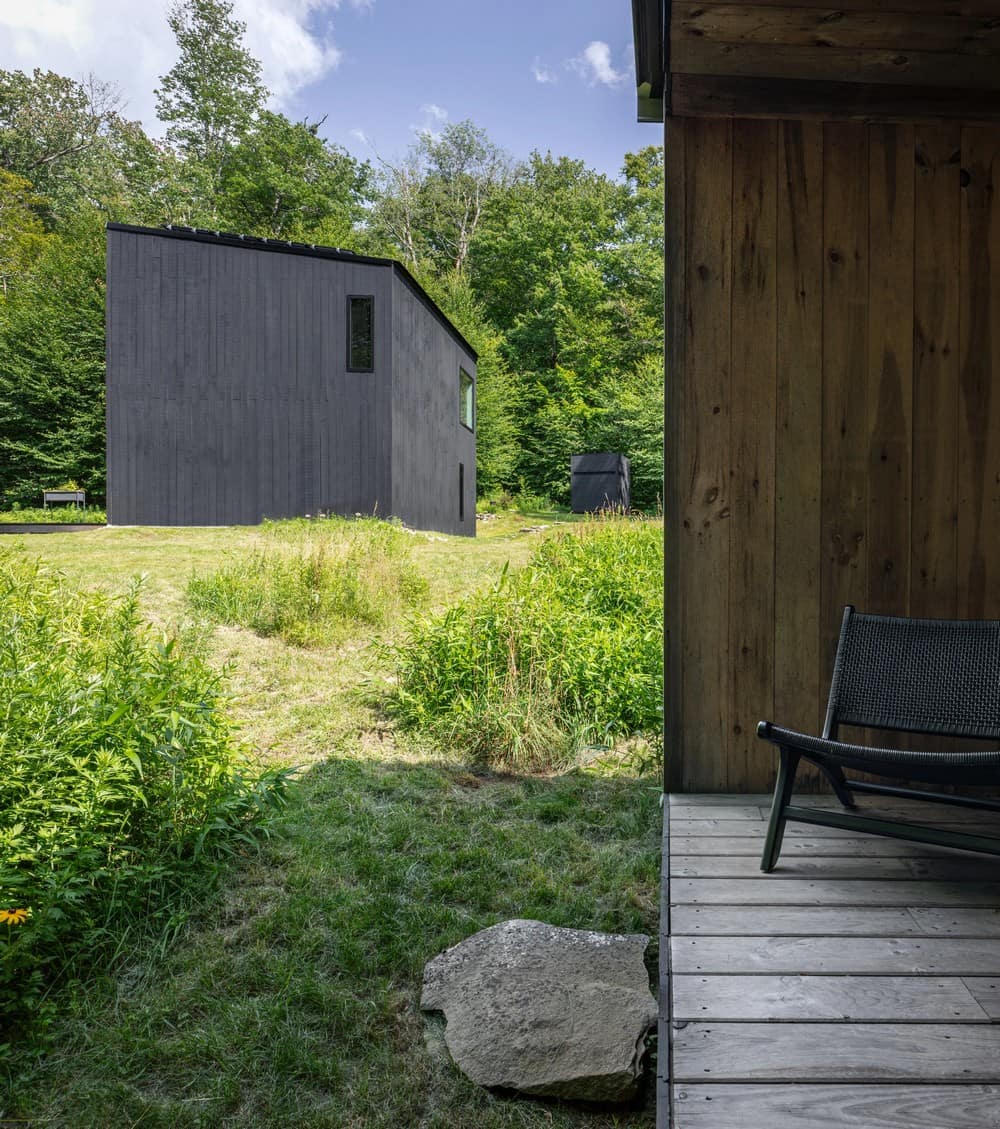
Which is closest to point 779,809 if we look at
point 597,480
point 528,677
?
point 528,677

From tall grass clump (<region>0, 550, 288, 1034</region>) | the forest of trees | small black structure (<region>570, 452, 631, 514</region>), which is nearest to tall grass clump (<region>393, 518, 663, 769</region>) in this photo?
tall grass clump (<region>0, 550, 288, 1034</region>)

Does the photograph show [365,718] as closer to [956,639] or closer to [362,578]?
[362,578]

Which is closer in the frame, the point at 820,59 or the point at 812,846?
the point at 812,846

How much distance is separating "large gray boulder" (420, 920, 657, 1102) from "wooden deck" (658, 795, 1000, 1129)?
0.30 metres

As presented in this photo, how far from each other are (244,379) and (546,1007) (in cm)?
1121

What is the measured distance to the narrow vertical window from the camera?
17.2m

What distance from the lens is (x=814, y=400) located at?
103 inches

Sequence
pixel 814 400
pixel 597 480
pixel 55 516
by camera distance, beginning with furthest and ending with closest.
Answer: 1. pixel 597 480
2. pixel 55 516
3. pixel 814 400

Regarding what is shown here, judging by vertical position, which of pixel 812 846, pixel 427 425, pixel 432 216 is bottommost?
pixel 812 846

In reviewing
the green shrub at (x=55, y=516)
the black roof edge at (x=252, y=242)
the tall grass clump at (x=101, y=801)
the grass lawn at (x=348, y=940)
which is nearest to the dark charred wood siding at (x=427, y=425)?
the black roof edge at (x=252, y=242)

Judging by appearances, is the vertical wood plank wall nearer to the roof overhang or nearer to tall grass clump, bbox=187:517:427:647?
the roof overhang

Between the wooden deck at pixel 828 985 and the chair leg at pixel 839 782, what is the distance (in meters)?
0.11

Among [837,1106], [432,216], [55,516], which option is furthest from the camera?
[432,216]

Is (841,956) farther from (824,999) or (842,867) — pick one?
(842,867)
